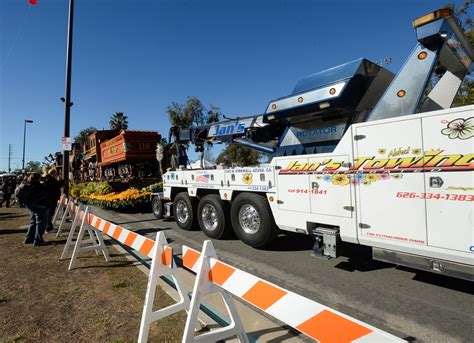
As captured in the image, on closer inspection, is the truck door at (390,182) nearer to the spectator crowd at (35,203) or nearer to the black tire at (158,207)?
the spectator crowd at (35,203)

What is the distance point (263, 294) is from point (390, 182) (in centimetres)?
271

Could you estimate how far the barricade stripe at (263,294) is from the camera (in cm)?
198

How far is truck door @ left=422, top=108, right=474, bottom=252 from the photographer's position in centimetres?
336

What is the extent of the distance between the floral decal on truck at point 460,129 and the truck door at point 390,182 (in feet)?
0.99

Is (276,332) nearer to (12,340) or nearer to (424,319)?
(424,319)

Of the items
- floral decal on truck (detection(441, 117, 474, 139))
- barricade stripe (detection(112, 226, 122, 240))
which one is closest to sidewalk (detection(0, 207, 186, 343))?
barricade stripe (detection(112, 226, 122, 240))

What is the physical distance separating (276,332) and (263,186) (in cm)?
309

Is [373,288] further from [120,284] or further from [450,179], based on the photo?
[120,284]

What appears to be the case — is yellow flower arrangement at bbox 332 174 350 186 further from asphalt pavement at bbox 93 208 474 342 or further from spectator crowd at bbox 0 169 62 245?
spectator crowd at bbox 0 169 62 245

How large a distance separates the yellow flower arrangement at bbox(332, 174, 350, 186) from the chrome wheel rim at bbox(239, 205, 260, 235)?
1.92m

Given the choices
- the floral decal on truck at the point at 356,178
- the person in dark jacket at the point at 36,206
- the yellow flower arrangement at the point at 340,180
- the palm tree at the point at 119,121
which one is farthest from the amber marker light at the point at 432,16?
the palm tree at the point at 119,121

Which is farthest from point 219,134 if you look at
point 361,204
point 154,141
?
point 154,141

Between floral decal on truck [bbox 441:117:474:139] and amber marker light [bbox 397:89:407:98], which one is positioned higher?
amber marker light [bbox 397:89:407:98]

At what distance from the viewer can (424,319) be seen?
11.1 ft
